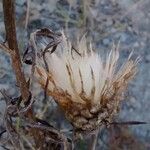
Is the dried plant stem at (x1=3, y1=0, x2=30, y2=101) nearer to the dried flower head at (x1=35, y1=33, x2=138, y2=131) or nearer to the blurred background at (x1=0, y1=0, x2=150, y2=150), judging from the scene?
the dried flower head at (x1=35, y1=33, x2=138, y2=131)

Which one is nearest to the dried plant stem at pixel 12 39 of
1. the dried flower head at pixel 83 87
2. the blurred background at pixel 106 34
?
the dried flower head at pixel 83 87

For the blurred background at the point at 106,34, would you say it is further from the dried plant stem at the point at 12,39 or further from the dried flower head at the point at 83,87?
the dried plant stem at the point at 12,39

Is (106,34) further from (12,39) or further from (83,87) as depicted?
(12,39)

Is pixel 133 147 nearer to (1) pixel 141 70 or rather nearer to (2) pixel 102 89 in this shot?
(1) pixel 141 70

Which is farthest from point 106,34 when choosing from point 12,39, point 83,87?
point 12,39

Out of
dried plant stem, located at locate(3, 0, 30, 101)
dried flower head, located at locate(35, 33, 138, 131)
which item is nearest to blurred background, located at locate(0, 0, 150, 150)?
dried flower head, located at locate(35, 33, 138, 131)

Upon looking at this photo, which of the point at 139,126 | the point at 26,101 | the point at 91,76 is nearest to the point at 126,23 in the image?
the point at 139,126
